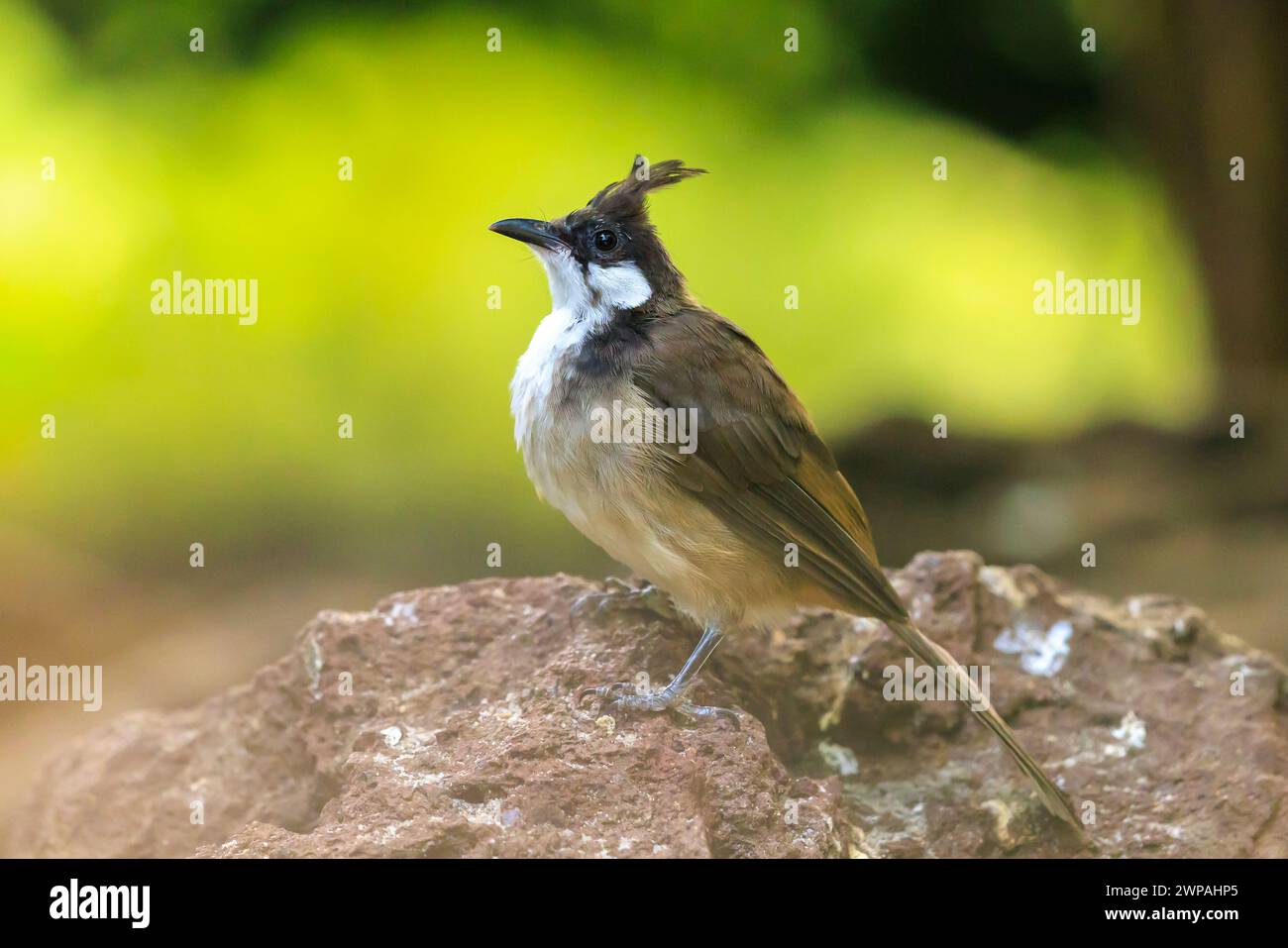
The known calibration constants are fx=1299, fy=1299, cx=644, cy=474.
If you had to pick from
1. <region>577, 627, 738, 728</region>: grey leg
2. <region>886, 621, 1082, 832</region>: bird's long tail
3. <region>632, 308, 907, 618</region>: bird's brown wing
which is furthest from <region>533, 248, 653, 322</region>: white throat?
<region>886, 621, 1082, 832</region>: bird's long tail

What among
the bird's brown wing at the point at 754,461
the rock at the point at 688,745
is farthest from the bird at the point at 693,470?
the rock at the point at 688,745

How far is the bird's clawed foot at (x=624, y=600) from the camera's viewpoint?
13.3ft

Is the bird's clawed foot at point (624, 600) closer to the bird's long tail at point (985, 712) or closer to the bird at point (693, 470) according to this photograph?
the bird at point (693, 470)

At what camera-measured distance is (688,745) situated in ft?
11.2

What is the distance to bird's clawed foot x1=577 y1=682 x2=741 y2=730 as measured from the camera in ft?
11.7

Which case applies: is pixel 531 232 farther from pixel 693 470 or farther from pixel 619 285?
pixel 693 470

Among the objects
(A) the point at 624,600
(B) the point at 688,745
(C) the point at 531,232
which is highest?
(C) the point at 531,232

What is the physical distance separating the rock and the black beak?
3.66 feet

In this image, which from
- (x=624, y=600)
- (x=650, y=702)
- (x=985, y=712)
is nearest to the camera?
(x=650, y=702)

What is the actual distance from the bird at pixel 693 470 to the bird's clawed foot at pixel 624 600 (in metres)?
0.06

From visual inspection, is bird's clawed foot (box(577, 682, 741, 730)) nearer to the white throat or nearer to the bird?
the bird

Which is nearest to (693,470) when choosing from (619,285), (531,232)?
(619,285)

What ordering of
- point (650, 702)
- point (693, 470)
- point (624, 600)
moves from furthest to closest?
point (624, 600) < point (693, 470) < point (650, 702)

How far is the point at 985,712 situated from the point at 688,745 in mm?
927
